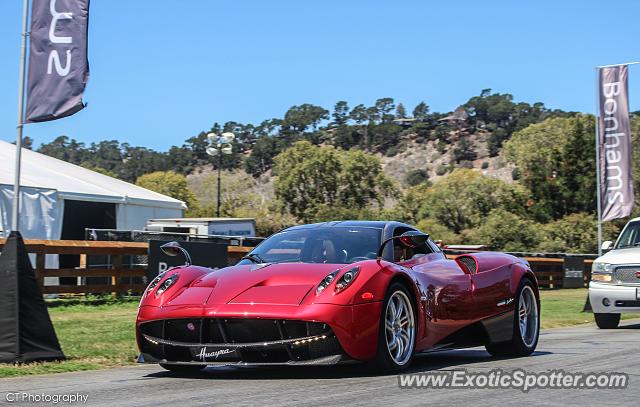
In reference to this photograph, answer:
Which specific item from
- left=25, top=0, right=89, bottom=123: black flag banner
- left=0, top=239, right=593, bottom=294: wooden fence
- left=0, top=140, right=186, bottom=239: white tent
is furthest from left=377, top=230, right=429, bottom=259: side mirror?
left=0, top=140, right=186, bottom=239: white tent

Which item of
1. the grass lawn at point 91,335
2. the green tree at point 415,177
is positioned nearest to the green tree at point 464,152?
the green tree at point 415,177

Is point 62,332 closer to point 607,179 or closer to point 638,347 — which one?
point 638,347

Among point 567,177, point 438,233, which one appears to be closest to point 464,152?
point 567,177

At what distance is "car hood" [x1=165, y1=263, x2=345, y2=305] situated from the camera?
23.4 ft

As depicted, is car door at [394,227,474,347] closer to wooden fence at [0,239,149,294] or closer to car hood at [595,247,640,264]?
car hood at [595,247,640,264]

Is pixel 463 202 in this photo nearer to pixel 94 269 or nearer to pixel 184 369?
pixel 94 269

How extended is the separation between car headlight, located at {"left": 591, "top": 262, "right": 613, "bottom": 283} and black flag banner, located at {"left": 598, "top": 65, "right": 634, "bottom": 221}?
35.2 ft

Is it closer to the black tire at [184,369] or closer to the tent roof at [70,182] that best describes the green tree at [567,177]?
the tent roof at [70,182]

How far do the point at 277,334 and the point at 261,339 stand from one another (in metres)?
0.12

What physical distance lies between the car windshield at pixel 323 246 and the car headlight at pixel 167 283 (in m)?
0.77

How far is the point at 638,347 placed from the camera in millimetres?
10414

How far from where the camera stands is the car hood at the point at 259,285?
7145mm

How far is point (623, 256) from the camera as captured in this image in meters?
14.7

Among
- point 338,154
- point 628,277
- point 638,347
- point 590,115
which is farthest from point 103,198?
point 590,115
